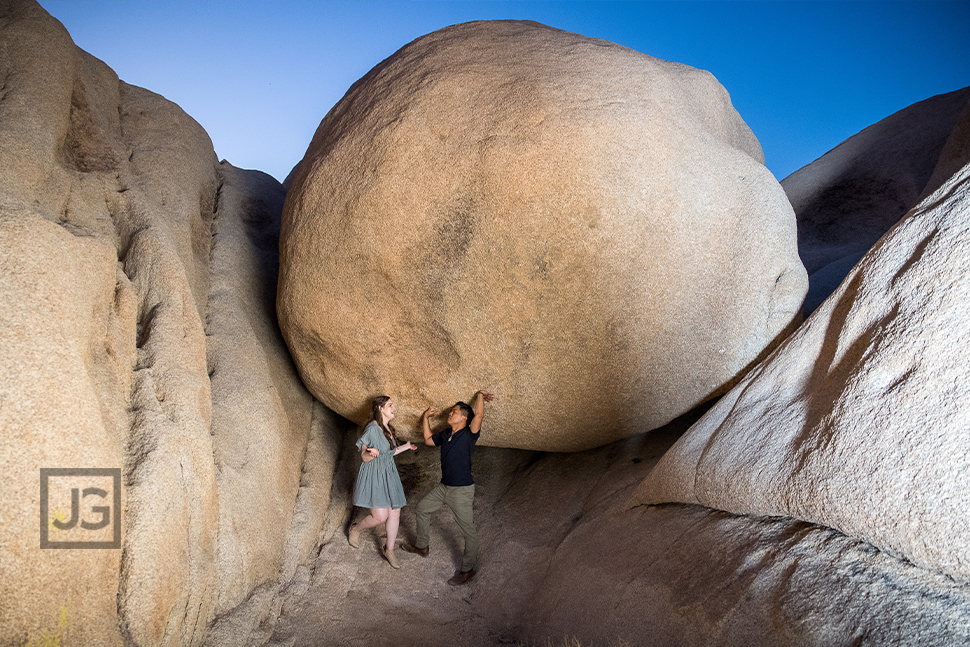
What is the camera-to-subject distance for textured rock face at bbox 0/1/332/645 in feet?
6.62

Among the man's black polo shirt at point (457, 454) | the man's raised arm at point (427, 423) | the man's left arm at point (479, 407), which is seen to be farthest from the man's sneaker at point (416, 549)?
the man's left arm at point (479, 407)

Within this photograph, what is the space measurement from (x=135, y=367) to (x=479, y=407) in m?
1.86

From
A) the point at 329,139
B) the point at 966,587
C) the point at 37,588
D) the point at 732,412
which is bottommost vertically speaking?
the point at 37,588

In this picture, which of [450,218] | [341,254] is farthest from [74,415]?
[450,218]

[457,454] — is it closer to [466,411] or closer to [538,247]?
[466,411]

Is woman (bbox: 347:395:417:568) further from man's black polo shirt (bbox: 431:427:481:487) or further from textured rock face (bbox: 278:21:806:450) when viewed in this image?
man's black polo shirt (bbox: 431:427:481:487)

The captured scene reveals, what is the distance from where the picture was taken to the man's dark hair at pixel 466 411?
3.75 m

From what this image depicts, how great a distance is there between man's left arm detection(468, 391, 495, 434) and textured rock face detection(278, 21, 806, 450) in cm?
8

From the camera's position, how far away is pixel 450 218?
3400 millimetres

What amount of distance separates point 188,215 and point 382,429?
Result: 203 cm

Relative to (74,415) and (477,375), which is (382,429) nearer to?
(477,375)

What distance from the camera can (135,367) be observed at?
2793mm

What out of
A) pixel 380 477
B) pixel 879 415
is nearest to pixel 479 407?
pixel 380 477

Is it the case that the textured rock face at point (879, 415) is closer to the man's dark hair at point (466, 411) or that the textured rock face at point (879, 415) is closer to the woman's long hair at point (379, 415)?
the man's dark hair at point (466, 411)
